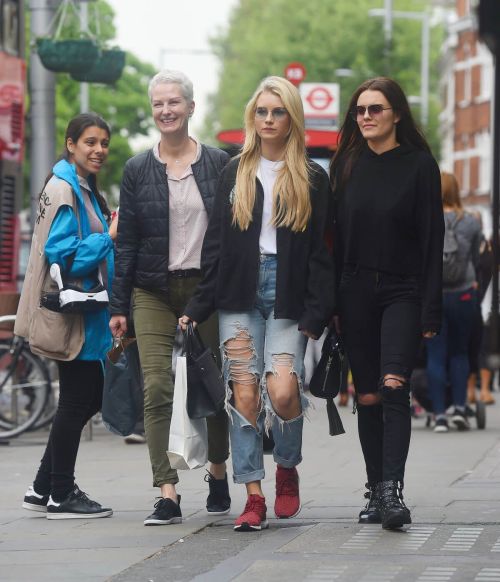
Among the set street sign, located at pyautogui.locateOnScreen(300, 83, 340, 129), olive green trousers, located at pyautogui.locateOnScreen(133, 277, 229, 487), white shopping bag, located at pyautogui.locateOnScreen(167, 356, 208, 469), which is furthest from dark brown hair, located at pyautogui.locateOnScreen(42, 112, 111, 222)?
street sign, located at pyautogui.locateOnScreen(300, 83, 340, 129)

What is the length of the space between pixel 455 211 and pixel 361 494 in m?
4.58

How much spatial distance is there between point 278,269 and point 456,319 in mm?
5737

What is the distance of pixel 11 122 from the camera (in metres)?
15.1

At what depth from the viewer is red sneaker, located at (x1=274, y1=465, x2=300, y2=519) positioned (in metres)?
7.13

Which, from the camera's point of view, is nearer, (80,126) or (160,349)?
Answer: (160,349)

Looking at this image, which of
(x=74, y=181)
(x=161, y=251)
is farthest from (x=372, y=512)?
(x=74, y=181)

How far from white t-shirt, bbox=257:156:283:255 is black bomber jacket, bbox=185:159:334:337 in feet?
0.09

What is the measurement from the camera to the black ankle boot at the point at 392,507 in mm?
6648

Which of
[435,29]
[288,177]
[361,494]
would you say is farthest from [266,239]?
[435,29]

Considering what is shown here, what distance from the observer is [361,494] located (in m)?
8.29

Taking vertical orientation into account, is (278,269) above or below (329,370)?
above

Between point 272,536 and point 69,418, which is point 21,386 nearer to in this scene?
point 69,418

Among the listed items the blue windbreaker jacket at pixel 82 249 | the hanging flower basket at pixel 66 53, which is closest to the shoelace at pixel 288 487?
the blue windbreaker jacket at pixel 82 249

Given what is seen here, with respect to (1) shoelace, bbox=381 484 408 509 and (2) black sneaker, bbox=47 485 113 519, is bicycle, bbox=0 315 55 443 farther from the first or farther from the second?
(1) shoelace, bbox=381 484 408 509
